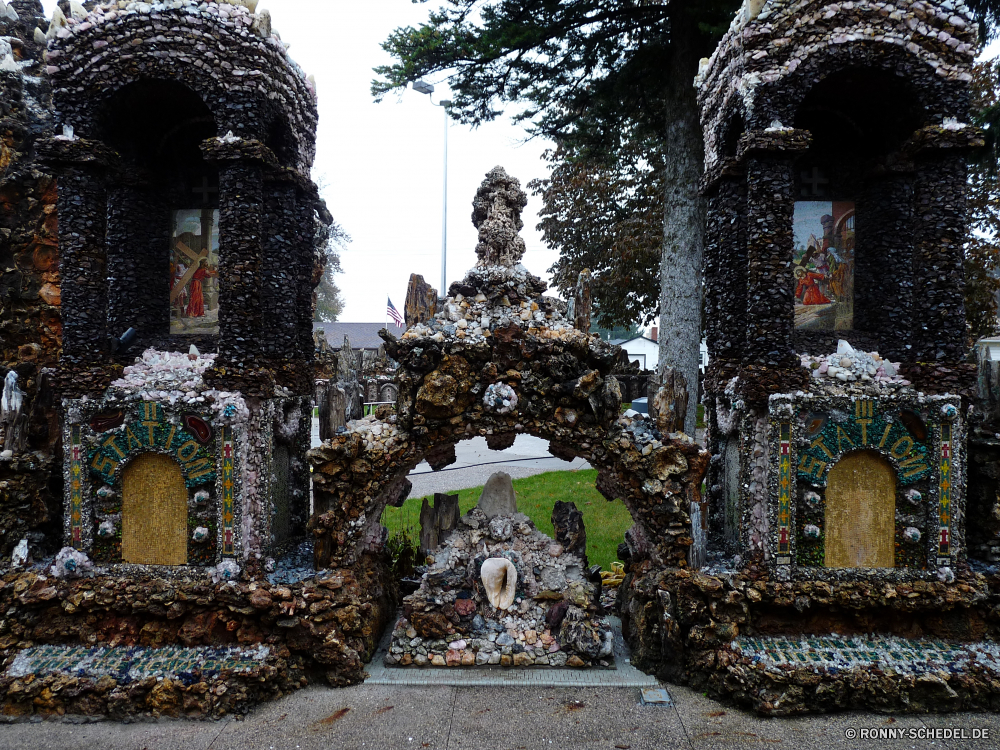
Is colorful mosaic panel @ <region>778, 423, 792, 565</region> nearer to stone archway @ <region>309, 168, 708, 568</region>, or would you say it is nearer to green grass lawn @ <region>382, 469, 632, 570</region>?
stone archway @ <region>309, 168, 708, 568</region>

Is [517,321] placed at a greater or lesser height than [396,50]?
lesser

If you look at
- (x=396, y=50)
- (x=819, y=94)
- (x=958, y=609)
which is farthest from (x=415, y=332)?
(x=396, y=50)

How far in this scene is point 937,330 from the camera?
250 inches

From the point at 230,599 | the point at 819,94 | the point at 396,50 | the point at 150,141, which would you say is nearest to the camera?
the point at 230,599

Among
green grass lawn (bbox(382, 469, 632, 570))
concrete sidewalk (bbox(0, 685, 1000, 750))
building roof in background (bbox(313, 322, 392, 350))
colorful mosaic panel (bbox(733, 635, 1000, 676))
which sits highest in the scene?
building roof in background (bbox(313, 322, 392, 350))

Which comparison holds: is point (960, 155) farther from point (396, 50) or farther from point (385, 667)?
point (396, 50)

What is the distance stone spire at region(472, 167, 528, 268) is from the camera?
756 centimetres

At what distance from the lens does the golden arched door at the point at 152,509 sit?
21.3 ft

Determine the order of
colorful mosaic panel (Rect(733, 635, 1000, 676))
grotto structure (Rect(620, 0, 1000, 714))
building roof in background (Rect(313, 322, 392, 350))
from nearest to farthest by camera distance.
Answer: colorful mosaic panel (Rect(733, 635, 1000, 676))
grotto structure (Rect(620, 0, 1000, 714))
building roof in background (Rect(313, 322, 392, 350))

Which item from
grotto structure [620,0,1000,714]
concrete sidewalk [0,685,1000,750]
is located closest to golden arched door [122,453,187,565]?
concrete sidewalk [0,685,1000,750]

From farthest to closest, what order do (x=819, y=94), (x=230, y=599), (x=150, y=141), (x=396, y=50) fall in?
(x=396, y=50), (x=150, y=141), (x=819, y=94), (x=230, y=599)

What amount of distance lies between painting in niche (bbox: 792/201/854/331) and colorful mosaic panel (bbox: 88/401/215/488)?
23.9 ft

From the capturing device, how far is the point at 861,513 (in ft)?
21.0

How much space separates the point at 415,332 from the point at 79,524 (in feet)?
14.0
